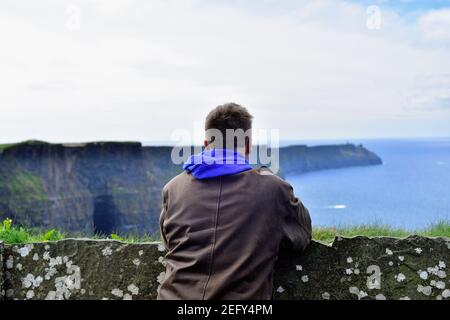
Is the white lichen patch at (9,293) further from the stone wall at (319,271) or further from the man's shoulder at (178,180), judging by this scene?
the man's shoulder at (178,180)

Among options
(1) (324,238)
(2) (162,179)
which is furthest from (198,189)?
(2) (162,179)

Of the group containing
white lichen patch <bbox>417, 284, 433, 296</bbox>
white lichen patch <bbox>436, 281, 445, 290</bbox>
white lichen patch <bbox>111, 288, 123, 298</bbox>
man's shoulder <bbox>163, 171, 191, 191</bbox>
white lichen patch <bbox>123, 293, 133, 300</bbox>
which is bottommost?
white lichen patch <bbox>123, 293, 133, 300</bbox>

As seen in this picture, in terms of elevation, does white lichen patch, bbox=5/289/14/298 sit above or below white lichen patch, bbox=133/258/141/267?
below

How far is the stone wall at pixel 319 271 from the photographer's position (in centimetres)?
486

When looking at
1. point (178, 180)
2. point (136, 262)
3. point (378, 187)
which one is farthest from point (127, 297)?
point (378, 187)

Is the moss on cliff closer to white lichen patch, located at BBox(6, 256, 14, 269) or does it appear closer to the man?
white lichen patch, located at BBox(6, 256, 14, 269)

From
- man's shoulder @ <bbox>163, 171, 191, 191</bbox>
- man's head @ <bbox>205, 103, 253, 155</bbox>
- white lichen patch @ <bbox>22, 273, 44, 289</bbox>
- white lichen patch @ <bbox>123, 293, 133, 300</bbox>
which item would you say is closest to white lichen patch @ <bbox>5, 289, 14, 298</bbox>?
white lichen patch @ <bbox>22, 273, 44, 289</bbox>

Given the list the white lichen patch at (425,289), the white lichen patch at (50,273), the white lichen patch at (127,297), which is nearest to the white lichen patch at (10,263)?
the white lichen patch at (50,273)

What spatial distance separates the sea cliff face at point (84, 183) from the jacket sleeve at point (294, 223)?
227 feet

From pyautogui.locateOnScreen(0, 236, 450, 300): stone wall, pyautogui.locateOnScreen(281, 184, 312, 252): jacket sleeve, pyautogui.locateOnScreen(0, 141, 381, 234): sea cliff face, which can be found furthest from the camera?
pyautogui.locateOnScreen(0, 141, 381, 234): sea cliff face

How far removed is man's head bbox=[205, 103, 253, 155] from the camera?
422 cm

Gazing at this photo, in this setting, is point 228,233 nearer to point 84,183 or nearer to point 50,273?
point 50,273

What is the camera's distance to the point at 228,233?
4.01 m

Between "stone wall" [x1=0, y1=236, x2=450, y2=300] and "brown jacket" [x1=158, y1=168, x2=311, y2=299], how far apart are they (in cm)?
75
